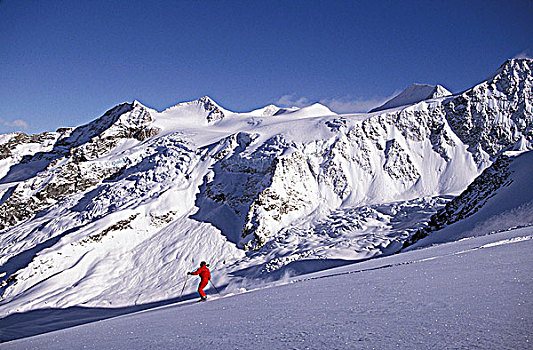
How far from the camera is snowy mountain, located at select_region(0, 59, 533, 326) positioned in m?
39.1

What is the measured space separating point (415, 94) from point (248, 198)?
43.0 m

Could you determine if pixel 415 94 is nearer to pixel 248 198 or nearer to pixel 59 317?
pixel 248 198

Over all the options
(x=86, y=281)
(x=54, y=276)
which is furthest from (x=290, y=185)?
(x=54, y=276)

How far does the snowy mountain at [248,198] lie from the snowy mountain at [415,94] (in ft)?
34.7

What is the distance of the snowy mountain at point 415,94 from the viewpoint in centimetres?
6500

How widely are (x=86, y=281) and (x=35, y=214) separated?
2336 cm

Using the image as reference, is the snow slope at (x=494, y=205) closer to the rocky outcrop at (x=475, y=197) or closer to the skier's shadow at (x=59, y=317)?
the rocky outcrop at (x=475, y=197)

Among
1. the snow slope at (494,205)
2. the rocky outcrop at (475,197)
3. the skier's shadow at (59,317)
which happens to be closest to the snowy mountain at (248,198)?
the skier's shadow at (59,317)

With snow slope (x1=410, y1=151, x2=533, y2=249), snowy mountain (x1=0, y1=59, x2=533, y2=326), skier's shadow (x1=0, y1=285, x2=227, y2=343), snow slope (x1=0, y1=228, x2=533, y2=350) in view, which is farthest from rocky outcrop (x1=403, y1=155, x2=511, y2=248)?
snow slope (x1=0, y1=228, x2=533, y2=350)

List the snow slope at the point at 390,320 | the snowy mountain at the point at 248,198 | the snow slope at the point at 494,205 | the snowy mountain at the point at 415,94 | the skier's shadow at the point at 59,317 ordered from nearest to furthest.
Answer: the snow slope at the point at 390,320
the snow slope at the point at 494,205
the skier's shadow at the point at 59,317
the snowy mountain at the point at 248,198
the snowy mountain at the point at 415,94

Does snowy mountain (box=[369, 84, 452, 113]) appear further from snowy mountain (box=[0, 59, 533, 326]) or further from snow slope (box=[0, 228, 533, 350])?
snow slope (box=[0, 228, 533, 350])

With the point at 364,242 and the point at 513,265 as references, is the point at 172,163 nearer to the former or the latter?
the point at 364,242

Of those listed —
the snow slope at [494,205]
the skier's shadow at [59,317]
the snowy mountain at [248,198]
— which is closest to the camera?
the snow slope at [494,205]

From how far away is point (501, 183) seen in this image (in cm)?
2375
